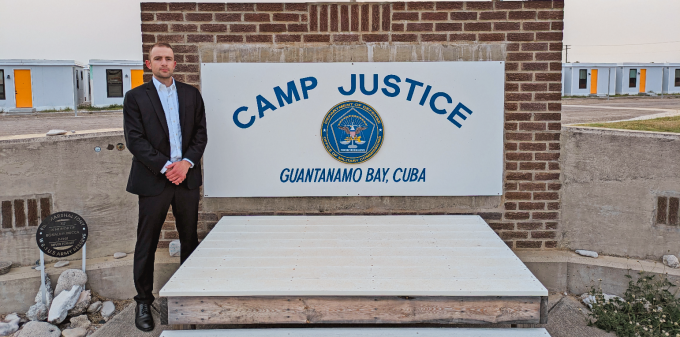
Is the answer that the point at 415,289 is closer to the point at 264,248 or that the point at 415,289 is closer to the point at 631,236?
the point at 264,248

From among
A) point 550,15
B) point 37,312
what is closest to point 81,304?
point 37,312

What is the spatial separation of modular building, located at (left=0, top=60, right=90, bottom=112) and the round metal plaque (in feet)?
71.6

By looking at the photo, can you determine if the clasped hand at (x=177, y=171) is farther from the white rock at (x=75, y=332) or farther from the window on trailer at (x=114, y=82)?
the window on trailer at (x=114, y=82)

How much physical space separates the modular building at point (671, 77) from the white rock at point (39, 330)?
40.2 meters

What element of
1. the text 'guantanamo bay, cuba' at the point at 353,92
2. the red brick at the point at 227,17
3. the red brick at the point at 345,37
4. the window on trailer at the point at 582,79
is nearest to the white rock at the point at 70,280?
the text 'guantanamo bay, cuba' at the point at 353,92

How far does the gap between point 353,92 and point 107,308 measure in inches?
116

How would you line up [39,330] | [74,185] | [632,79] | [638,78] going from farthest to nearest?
[638,78] < [632,79] < [74,185] < [39,330]

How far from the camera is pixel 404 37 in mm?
4496

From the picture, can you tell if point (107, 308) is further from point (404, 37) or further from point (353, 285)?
point (404, 37)

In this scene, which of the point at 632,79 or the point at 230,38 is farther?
the point at 632,79

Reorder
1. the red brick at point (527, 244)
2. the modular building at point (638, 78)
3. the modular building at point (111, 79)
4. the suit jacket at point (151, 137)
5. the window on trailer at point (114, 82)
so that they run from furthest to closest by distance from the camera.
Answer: the modular building at point (638, 78) → the window on trailer at point (114, 82) → the modular building at point (111, 79) → the red brick at point (527, 244) → the suit jacket at point (151, 137)

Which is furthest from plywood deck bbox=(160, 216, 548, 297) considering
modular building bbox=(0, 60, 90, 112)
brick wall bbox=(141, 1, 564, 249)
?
modular building bbox=(0, 60, 90, 112)

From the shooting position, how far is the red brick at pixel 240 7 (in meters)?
4.46

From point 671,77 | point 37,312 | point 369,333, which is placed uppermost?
point 671,77
